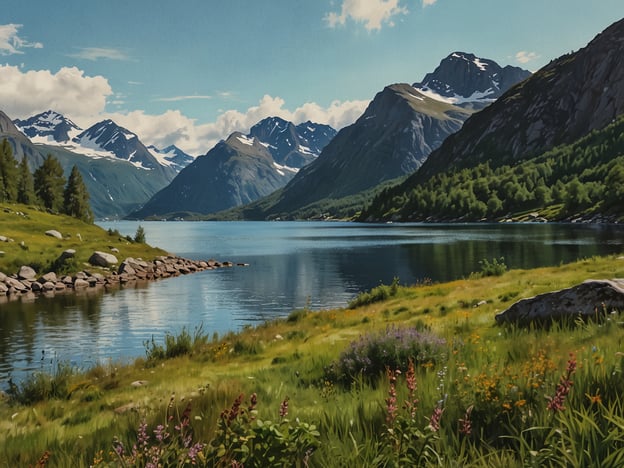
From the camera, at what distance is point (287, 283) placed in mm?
65000

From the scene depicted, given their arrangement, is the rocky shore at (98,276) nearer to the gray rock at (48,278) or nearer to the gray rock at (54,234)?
the gray rock at (48,278)

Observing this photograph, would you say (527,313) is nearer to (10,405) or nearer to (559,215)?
(10,405)

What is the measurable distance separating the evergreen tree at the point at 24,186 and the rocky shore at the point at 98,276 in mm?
54459

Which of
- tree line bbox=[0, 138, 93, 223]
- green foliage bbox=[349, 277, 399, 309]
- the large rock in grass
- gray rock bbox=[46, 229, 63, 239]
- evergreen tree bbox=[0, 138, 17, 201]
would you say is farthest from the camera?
tree line bbox=[0, 138, 93, 223]

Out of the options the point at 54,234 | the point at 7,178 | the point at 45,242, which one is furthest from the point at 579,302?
the point at 7,178

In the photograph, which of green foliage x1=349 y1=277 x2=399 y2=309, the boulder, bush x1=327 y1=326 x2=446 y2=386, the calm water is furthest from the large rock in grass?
the boulder

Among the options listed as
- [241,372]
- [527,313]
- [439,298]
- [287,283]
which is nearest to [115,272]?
[287,283]

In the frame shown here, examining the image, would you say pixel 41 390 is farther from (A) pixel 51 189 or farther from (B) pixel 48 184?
(B) pixel 48 184

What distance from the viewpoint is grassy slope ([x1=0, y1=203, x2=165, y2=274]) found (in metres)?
65.6

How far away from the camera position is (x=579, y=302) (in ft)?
42.4

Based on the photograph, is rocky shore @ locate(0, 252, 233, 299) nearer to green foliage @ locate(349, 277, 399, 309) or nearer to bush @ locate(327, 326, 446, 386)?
green foliage @ locate(349, 277, 399, 309)

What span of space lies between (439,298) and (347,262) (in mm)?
57820

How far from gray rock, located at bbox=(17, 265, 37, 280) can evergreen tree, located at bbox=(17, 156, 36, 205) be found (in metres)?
62.1

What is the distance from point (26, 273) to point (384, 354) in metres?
63.3
